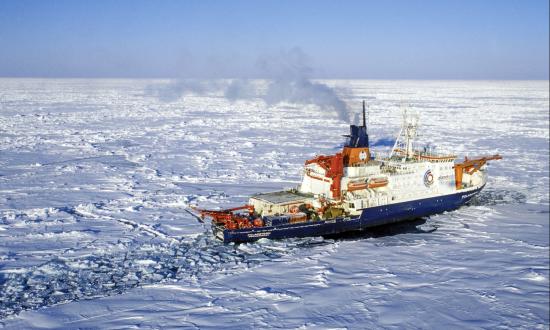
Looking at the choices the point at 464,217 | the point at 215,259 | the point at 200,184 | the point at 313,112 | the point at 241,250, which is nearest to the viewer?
the point at 215,259

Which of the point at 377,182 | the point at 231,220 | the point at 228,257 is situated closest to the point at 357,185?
the point at 377,182

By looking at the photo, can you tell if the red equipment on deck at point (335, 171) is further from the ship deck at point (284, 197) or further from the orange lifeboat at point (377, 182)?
the orange lifeboat at point (377, 182)

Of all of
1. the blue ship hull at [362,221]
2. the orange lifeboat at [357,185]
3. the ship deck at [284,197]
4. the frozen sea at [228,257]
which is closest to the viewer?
the frozen sea at [228,257]

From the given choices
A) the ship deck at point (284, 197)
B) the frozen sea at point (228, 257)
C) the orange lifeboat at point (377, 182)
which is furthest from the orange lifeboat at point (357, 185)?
the frozen sea at point (228, 257)

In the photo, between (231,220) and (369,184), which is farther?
(369,184)

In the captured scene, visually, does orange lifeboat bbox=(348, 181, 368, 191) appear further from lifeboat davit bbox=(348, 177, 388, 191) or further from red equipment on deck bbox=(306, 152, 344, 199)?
red equipment on deck bbox=(306, 152, 344, 199)

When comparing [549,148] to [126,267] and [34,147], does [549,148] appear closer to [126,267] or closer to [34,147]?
[126,267]

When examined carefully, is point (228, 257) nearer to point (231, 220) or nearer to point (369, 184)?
point (231, 220)

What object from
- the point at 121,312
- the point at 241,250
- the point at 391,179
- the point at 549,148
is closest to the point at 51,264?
the point at 121,312
